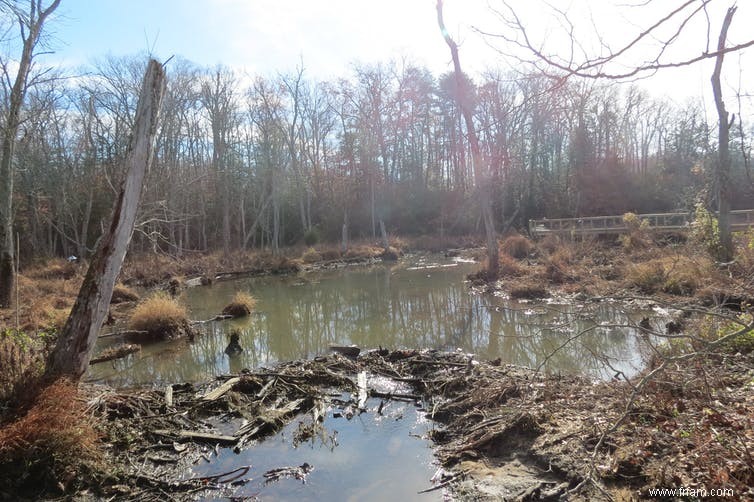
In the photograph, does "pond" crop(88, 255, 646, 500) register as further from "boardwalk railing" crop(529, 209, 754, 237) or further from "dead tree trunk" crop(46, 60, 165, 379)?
"boardwalk railing" crop(529, 209, 754, 237)

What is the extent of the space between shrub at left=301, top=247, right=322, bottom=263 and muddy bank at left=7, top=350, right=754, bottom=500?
2022cm

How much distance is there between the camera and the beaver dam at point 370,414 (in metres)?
4.28

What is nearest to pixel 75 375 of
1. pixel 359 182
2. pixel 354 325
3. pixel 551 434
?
pixel 551 434

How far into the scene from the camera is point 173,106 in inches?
1049

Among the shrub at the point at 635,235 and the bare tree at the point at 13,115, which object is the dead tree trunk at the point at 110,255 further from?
the shrub at the point at 635,235

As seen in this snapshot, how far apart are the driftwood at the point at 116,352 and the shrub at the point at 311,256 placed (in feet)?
56.1

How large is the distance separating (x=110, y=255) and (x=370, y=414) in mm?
3635

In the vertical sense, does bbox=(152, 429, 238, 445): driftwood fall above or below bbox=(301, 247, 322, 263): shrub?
below

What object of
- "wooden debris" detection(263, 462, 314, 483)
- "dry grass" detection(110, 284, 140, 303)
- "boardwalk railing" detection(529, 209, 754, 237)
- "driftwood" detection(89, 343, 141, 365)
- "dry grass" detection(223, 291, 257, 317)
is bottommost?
"wooden debris" detection(263, 462, 314, 483)

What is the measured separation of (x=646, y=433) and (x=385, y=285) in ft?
49.2

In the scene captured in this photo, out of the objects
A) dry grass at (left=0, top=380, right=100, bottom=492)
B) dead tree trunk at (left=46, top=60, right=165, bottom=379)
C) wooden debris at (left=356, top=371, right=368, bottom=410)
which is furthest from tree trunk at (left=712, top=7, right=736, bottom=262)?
dry grass at (left=0, top=380, right=100, bottom=492)

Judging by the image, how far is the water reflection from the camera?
820 cm

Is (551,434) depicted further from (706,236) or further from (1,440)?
(706,236)

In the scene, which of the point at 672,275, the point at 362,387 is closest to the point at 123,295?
the point at 362,387
